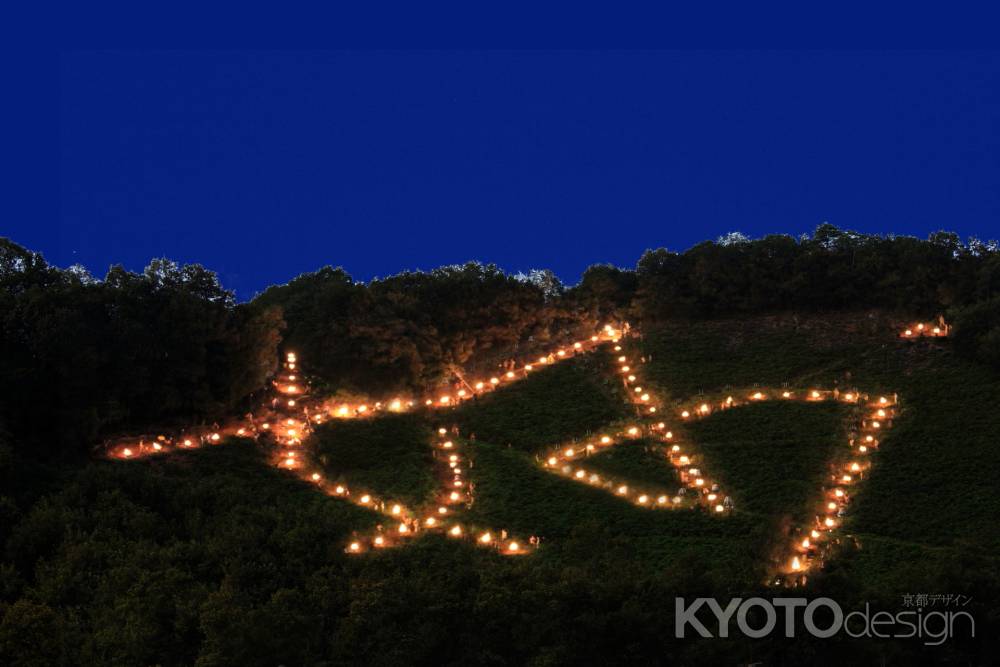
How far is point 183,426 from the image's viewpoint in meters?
26.8

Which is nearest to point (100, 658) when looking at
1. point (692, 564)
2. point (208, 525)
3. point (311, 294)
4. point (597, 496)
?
point (208, 525)

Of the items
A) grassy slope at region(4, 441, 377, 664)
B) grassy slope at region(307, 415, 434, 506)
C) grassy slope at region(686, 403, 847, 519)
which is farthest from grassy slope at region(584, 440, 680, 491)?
grassy slope at region(4, 441, 377, 664)

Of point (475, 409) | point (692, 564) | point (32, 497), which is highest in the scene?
point (475, 409)

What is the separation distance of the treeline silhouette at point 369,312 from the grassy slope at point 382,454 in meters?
2.49

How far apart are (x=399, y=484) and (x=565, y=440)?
208 inches

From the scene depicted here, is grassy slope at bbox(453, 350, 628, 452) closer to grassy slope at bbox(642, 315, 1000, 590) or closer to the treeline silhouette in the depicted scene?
grassy slope at bbox(642, 315, 1000, 590)

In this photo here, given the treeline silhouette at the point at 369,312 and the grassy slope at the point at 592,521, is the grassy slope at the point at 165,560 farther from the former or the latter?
the treeline silhouette at the point at 369,312

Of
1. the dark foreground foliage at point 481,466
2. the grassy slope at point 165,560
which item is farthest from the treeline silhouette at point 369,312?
the grassy slope at point 165,560

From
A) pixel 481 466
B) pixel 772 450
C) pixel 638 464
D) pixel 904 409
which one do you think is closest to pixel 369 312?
pixel 481 466

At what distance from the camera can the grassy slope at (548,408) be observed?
90.6 feet

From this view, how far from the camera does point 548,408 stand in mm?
29172

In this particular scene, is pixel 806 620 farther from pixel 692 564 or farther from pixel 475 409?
pixel 475 409

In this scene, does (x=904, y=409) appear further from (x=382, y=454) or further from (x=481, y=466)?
(x=382, y=454)

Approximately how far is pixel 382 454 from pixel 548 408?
5.70 meters
